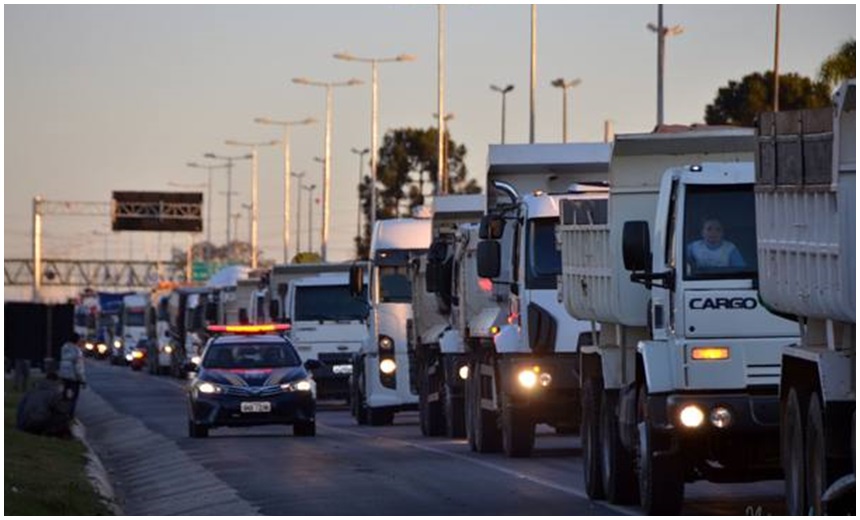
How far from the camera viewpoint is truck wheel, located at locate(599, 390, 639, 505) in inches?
842

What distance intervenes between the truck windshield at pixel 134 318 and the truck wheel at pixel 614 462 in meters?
94.6

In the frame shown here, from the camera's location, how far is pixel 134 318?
116 metres

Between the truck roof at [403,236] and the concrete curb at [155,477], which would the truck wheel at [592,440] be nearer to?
the concrete curb at [155,477]

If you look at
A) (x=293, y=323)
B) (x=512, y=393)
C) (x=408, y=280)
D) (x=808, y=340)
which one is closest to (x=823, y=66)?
(x=293, y=323)

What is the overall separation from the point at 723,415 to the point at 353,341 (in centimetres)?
3136

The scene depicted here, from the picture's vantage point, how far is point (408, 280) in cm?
4206

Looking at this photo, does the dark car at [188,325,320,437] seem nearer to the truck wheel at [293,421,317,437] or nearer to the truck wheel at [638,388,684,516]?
the truck wheel at [293,421,317,437]

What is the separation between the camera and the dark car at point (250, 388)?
1484 inches

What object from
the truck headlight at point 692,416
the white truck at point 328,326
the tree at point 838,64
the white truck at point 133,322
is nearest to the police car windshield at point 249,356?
the white truck at point 328,326

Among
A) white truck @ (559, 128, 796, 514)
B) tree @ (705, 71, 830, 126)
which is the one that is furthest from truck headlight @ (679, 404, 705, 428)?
tree @ (705, 71, 830, 126)

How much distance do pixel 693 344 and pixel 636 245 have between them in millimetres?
865

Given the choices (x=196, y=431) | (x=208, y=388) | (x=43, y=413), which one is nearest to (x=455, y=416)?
(x=208, y=388)

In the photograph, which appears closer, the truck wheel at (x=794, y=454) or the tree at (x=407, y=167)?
the truck wheel at (x=794, y=454)

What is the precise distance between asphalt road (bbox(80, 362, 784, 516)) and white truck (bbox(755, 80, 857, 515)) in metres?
3.64
